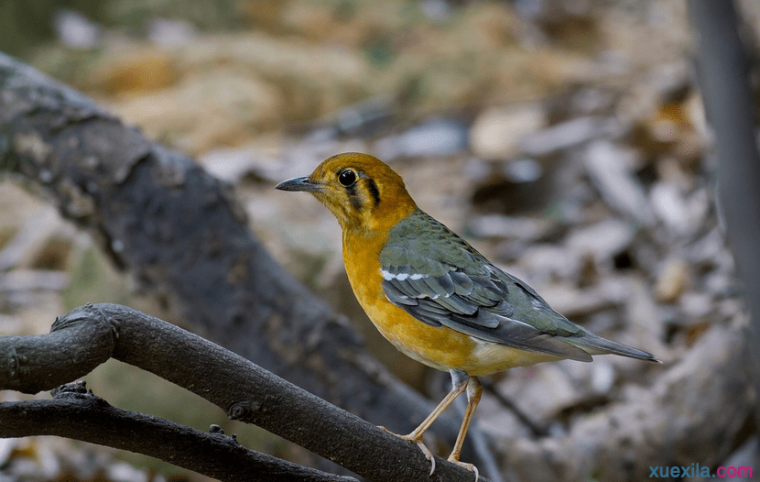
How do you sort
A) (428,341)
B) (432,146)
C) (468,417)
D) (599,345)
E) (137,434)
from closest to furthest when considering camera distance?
(137,434), (599,345), (428,341), (468,417), (432,146)

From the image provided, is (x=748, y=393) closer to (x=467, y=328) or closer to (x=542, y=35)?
(x=467, y=328)

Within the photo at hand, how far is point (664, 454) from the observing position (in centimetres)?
342

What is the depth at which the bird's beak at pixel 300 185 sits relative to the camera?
1996 mm

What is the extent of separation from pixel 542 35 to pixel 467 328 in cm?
1107

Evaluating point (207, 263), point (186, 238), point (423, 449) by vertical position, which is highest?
point (186, 238)

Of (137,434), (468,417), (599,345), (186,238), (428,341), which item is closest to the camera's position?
(137,434)

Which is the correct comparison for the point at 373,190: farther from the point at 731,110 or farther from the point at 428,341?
the point at 731,110

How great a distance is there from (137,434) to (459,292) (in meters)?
0.98

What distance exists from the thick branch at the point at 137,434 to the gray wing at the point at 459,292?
58 centimetres

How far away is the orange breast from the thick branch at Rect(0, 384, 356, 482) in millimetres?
451

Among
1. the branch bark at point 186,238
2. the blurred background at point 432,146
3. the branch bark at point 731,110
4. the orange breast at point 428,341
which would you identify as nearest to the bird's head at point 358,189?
the orange breast at point 428,341

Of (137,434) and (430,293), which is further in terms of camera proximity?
(430,293)

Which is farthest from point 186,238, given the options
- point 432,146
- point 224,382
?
point 432,146

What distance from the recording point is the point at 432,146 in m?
7.93
